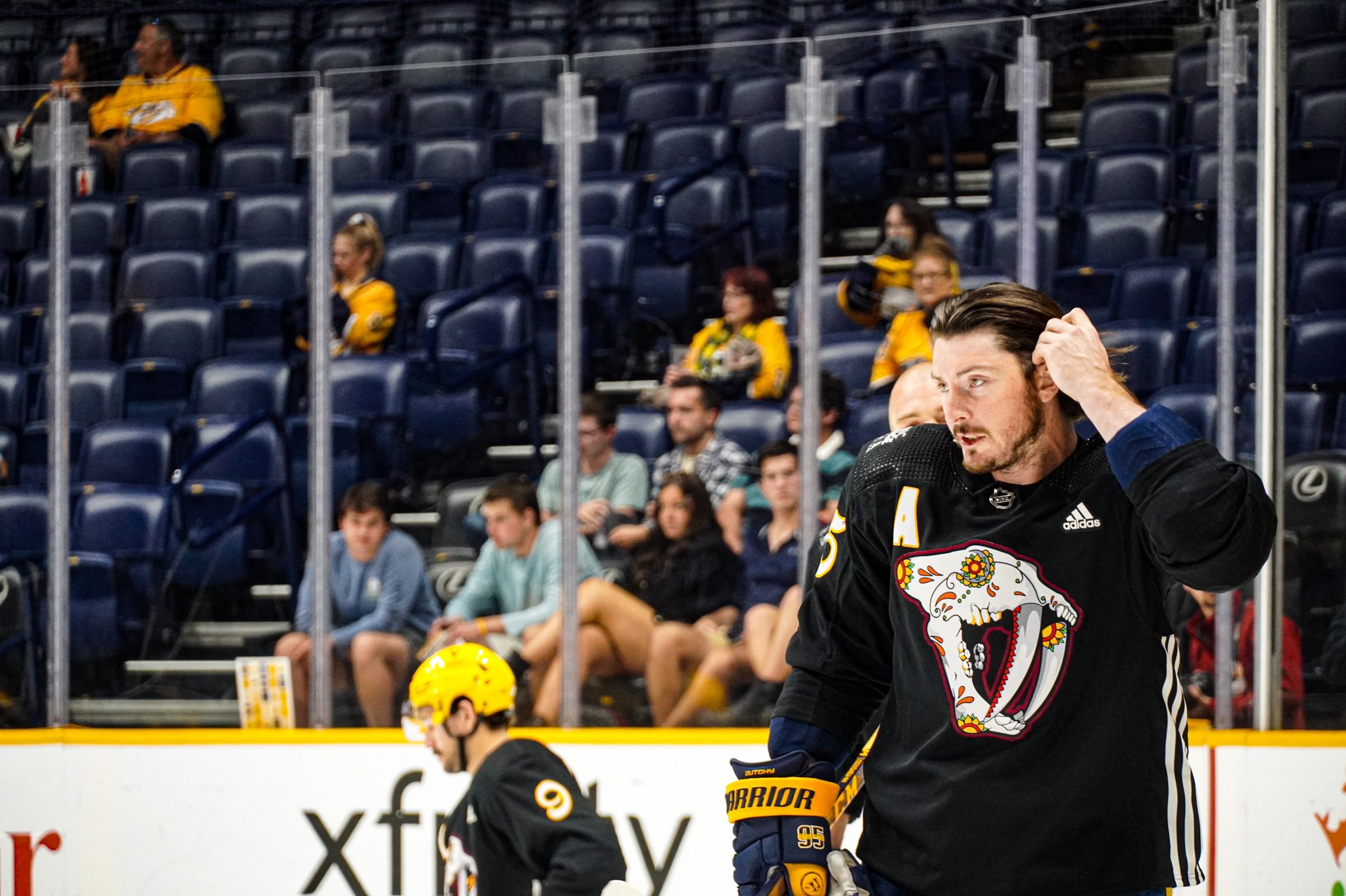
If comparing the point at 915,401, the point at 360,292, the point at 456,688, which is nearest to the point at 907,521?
the point at 915,401

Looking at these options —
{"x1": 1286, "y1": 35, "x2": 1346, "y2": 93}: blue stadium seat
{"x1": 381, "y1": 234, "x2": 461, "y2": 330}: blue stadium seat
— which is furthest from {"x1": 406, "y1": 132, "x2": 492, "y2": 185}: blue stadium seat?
{"x1": 1286, "y1": 35, "x2": 1346, "y2": 93}: blue stadium seat

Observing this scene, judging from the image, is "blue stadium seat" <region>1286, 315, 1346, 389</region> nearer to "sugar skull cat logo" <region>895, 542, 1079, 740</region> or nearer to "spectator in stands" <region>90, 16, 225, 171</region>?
"sugar skull cat logo" <region>895, 542, 1079, 740</region>

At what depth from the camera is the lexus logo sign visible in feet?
10.7

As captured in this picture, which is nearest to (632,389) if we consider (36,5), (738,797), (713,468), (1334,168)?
(713,468)

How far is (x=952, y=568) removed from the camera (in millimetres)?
1447

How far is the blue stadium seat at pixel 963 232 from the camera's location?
3.46 metres

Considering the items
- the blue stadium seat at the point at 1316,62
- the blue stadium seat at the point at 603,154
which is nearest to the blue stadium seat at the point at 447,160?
the blue stadium seat at the point at 603,154

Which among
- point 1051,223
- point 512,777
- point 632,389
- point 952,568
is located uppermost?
point 1051,223

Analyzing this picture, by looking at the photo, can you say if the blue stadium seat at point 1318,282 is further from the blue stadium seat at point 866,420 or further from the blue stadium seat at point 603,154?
the blue stadium seat at point 603,154

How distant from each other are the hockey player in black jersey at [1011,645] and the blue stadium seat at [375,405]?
7.56 feet

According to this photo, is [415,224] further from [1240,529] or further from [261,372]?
[1240,529]

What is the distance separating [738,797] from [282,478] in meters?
2.45

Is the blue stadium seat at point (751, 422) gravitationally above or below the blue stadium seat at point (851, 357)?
below

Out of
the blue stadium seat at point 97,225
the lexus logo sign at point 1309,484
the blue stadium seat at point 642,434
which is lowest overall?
the lexus logo sign at point 1309,484
